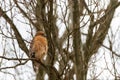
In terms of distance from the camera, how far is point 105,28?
8.07 meters

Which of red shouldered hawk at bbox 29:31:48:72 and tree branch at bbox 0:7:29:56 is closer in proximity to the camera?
red shouldered hawk at bbox 29:31:48:72

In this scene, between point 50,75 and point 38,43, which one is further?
point 38,43

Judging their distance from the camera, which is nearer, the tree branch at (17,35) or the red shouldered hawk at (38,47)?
the red shouldered hawk at (38,47)

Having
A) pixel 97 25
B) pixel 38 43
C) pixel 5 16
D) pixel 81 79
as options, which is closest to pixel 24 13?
pixel 5 16

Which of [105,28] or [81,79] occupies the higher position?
[105,28]

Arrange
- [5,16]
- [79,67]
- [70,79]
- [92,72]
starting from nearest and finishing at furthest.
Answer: [79,67] → [70,79] → [5,16] → [92,72]

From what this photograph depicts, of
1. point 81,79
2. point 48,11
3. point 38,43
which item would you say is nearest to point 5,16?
point 38,43

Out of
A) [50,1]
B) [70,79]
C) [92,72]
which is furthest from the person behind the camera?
[92,72]

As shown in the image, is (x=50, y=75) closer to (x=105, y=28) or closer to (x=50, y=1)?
(x=50, y=1)

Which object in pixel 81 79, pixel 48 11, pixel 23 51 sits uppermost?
pixel 48 11

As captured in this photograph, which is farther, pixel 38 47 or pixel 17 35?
pixel 17 35

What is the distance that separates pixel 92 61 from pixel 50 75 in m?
1.52

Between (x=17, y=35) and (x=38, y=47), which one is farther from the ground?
(x=17, y=35)

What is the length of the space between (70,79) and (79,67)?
535 millimetres
